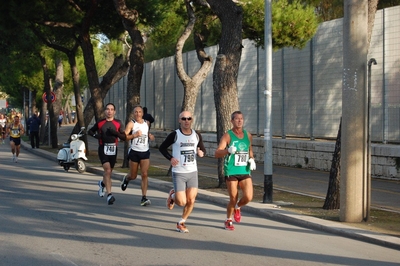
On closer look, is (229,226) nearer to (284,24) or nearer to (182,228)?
(182,228)

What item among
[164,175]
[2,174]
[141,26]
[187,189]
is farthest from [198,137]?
[141,26]

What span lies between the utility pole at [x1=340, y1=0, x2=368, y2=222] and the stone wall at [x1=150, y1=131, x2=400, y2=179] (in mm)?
7287

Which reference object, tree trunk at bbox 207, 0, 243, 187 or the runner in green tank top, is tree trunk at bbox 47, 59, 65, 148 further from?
the runner in green tank top

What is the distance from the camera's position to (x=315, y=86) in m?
22.5

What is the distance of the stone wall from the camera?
18.8 meters

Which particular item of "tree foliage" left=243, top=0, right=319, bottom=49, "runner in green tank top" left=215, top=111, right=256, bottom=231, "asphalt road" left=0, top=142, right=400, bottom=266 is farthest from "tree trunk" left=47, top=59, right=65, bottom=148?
"runner in green tank top" left=215, top=111, right=256, bottom=231

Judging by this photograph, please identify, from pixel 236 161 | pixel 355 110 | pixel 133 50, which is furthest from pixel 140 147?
pixel 133 50

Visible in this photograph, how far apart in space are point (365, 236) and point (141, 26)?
19.2m

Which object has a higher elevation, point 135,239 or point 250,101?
point 250,101

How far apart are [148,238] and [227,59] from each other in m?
6.87

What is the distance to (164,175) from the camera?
798 inches

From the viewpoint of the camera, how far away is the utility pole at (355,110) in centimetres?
1152

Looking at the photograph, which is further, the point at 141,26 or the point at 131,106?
the point at 141,26

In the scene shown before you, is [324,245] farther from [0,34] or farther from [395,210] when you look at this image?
[0,34]
